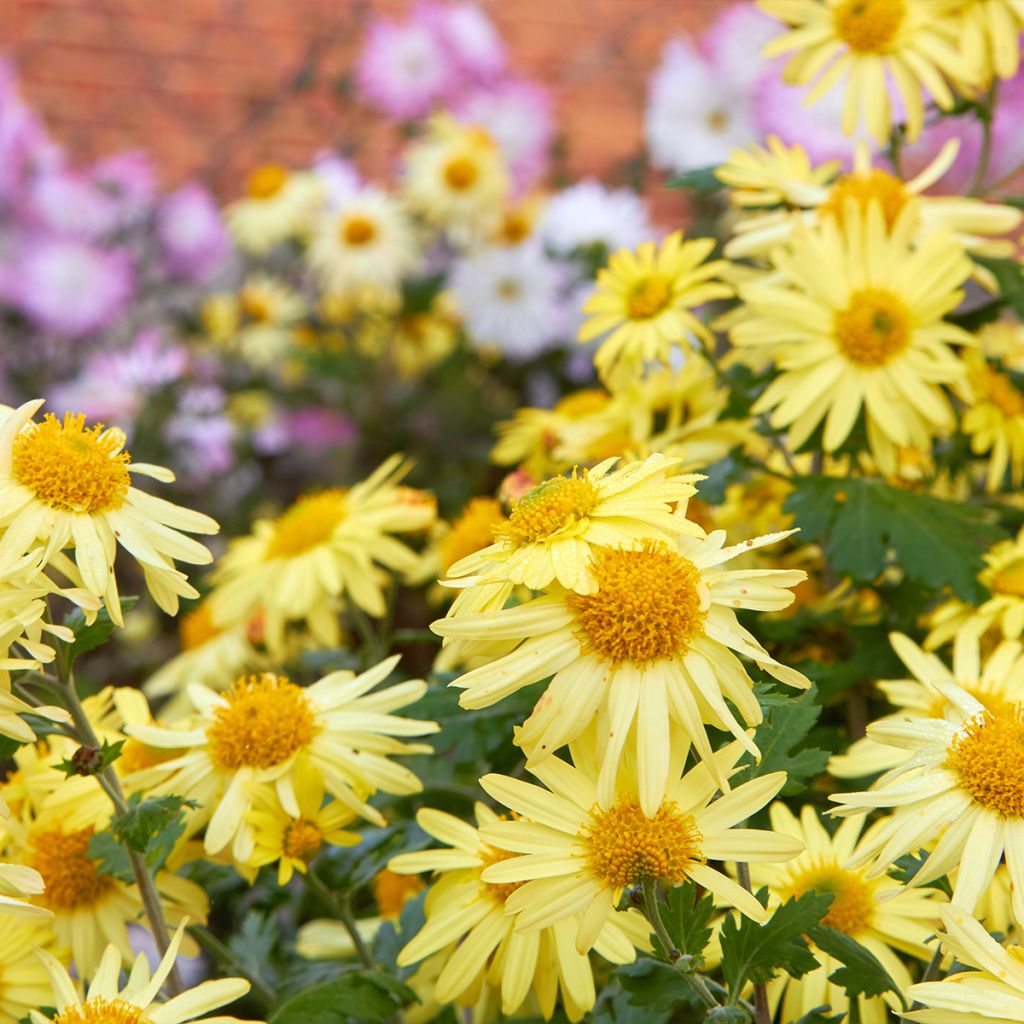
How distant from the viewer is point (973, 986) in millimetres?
646

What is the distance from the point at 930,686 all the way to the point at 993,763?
0.18m

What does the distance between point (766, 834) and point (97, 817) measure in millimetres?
516

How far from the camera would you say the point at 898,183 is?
127 centimetres

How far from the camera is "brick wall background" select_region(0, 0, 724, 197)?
11.6 feet

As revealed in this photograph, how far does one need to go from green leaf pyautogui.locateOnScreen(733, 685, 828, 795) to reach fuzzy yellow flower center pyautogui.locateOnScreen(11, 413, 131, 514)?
436mm

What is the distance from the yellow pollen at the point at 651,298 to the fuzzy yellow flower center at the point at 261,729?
527mm

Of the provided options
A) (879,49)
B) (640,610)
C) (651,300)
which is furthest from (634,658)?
(879,49)

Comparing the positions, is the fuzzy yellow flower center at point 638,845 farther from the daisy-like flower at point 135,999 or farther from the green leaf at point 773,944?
the daisy-like flower at point 135,999

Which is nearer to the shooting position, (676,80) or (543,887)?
(543,887)

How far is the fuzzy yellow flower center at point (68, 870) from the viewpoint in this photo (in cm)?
96

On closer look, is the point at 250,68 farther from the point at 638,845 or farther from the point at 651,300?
the point at 638,845

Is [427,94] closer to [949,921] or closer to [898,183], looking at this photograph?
[898,183]

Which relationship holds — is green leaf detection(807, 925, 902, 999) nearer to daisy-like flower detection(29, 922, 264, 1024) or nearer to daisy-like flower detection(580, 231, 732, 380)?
Result: daisy-like flower detection(29, 922, 264, 1024)

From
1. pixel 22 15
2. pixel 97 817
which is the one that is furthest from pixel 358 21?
pixel 97 817
